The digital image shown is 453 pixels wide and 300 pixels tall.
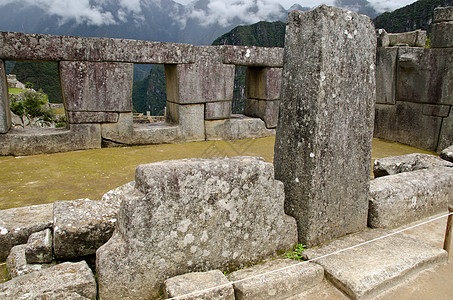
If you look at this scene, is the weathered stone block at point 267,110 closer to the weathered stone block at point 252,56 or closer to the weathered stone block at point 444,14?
the weathered stone block at point 252,56

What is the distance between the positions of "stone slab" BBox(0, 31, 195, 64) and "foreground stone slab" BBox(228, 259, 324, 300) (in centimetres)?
494

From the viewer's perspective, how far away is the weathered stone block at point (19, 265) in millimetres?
2201

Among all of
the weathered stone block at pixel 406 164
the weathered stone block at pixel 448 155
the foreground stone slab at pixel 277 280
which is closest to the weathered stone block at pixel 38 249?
the foreground stone slab at pixel 277 280

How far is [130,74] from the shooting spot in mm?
6148

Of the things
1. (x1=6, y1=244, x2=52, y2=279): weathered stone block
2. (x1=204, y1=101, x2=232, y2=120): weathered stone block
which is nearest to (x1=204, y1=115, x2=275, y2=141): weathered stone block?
(x1=204, y1=101, x2=232, y2=120): weathered stone block

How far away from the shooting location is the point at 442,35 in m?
6.65

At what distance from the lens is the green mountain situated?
3994 centimetres

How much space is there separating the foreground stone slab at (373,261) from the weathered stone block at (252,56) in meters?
4.99

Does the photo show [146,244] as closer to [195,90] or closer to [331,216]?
[331,216]

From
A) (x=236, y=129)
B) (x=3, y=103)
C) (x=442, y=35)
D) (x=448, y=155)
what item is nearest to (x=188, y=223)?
(x=448, y=155)

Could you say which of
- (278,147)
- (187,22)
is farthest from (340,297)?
(187,22)

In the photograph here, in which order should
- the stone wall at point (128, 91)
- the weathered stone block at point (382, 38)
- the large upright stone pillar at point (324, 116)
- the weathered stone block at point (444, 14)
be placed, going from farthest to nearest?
the weathered stone block at point (382, 38), the weathered stone block at point (444, 14), the stone wall at point (128, 91), the large upright stone pillar at point (324, 116)

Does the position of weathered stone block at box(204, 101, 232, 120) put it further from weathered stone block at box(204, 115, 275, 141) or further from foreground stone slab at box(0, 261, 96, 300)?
foreground stone slab at box(0, 261, 96, 300)

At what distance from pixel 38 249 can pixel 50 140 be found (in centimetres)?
404
